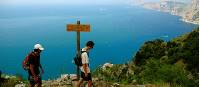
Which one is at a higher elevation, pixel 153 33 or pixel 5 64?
pixel 153 33

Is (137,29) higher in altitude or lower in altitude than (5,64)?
higher

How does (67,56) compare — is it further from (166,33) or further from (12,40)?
(166,33)

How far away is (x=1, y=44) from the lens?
97.1 meters

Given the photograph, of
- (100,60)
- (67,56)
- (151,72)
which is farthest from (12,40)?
(151,72)

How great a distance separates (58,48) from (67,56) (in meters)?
7.69

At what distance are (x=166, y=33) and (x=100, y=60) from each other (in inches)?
1892

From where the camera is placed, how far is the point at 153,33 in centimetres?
12488

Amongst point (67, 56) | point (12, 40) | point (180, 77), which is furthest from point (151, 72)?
point (12, 40)

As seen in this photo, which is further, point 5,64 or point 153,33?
point 153,33

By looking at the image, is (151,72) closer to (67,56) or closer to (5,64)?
(5,64)

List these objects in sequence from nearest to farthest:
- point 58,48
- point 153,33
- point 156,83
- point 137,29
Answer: point 156,83 → point 58,48 → point 153,33 → point 137,29

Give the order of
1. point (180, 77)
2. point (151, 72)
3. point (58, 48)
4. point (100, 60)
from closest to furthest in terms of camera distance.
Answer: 1. point (180, 77)
2. point (151, 72)
3. point (100, 60)
4. point (58, 48)

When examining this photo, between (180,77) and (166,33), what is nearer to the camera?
(180,77)

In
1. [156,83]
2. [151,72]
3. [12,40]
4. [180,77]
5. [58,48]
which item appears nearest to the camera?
[156,83]
